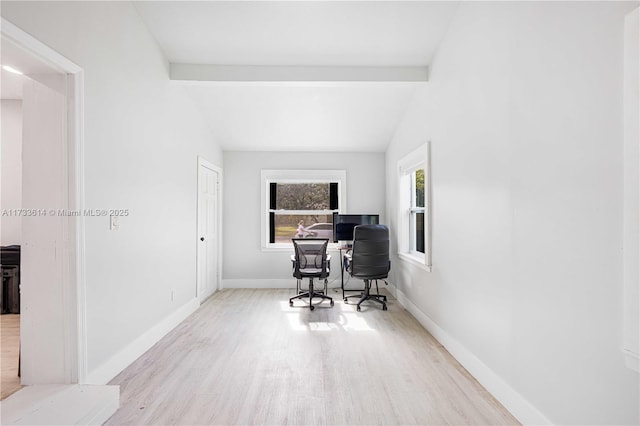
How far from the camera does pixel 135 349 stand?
9.63 ft

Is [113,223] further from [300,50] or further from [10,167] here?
[10,167]

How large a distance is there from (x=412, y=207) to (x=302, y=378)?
9.75 ft

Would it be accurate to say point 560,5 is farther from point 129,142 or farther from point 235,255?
point 235,255

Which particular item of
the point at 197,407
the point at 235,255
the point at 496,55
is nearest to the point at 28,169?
the point at 197,407

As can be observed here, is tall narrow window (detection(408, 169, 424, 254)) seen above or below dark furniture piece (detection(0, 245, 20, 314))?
above

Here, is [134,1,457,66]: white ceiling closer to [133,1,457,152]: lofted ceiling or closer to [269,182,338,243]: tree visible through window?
[133,1,457,152]: lofted ceiling

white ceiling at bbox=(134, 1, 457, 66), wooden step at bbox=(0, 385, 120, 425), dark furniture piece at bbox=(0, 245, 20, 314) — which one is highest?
white ceiling at bbox=(134, 1, 457, 66)

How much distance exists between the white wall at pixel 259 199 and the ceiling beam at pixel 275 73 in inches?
86.8

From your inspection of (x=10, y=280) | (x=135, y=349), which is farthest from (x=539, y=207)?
(x=10, y=280)

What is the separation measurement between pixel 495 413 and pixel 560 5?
7.66 ft

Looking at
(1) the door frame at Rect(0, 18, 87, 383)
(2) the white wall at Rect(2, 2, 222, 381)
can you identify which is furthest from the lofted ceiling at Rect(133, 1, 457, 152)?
(1) the door frame at Rect(0, 18, 87, 383)

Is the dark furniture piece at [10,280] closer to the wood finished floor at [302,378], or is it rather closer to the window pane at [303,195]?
the wood finished floor at [302,378]

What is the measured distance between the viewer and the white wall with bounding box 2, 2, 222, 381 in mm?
2332

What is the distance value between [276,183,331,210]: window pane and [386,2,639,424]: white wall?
3.09m
